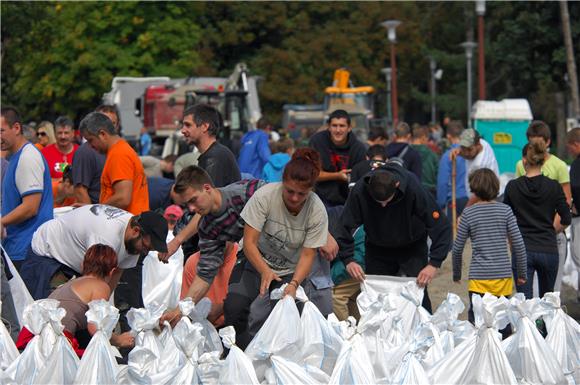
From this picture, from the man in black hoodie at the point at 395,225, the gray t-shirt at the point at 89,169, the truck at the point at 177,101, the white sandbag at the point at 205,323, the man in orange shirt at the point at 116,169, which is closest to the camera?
the white sandbag at the point at 205,323

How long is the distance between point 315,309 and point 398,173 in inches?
54.8

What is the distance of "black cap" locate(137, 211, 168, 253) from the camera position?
621 cm

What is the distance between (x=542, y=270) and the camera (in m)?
8.00

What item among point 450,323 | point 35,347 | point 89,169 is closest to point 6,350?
point 35,347

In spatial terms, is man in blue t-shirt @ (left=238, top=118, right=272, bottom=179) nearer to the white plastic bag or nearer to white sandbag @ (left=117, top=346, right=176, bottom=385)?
the white plastic bag

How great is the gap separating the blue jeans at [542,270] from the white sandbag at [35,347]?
3.71m

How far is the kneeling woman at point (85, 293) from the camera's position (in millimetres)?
5852

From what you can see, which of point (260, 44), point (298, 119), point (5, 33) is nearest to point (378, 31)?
point (260, 44)

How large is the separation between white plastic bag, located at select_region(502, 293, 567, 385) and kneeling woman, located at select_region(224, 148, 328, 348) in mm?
1085

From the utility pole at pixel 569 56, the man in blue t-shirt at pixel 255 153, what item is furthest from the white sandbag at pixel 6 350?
the utility pole at pixel 569 56

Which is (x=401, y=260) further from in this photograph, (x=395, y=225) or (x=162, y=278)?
(x=162, y=278)

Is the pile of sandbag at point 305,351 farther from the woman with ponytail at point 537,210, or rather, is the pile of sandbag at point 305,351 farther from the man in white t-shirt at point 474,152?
the man in white t-shirt at point 474,152

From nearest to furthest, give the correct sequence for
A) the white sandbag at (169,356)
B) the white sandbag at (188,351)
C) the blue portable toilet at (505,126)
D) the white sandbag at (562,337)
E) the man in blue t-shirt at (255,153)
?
the white sandbag at (188,351), the white sandbag at (169,356), the white sandbag at (562,337), the man in blue t-shirt at (255,153), the blue portable toilet at (505,126)

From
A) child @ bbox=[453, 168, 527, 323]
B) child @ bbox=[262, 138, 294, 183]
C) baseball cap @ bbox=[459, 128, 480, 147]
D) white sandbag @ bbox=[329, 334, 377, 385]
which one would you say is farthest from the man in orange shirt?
baseball cap @ bbox=[459, 128, 480, 147]
